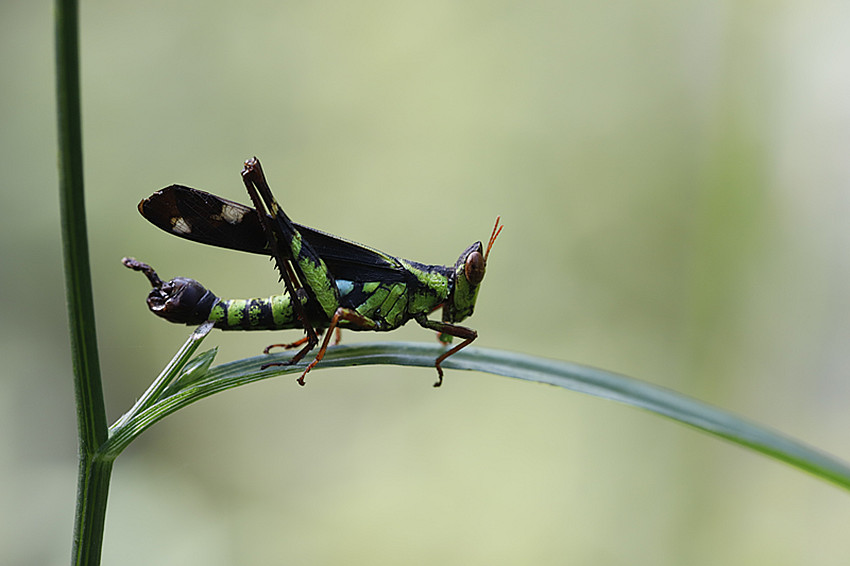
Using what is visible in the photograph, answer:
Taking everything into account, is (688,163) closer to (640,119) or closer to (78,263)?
(640,119)

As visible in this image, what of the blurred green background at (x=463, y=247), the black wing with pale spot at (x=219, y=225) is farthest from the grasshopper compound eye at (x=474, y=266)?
the blurred green background at (x=463, y=247)

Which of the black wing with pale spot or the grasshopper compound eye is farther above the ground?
the black wing with pale spot

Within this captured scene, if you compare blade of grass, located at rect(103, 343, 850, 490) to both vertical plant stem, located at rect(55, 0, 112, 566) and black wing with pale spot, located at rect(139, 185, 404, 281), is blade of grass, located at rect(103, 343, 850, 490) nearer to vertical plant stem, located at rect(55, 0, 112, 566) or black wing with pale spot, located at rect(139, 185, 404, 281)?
vertical plant stem, located at rect(55, 0, 112, 566)

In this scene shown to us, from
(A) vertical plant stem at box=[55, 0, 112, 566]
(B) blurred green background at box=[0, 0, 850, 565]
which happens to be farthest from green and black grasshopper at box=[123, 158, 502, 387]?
(B) blurred green background at box=[0, 0, 850, 565]

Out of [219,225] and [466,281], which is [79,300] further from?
[466,281]

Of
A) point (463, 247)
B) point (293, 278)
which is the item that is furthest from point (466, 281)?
point (463, 247)

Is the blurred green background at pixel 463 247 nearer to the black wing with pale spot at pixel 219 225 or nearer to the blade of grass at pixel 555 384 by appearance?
the black wing with pale spot at pixel 219 225

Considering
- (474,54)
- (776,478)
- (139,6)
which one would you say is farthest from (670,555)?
(139,6)
